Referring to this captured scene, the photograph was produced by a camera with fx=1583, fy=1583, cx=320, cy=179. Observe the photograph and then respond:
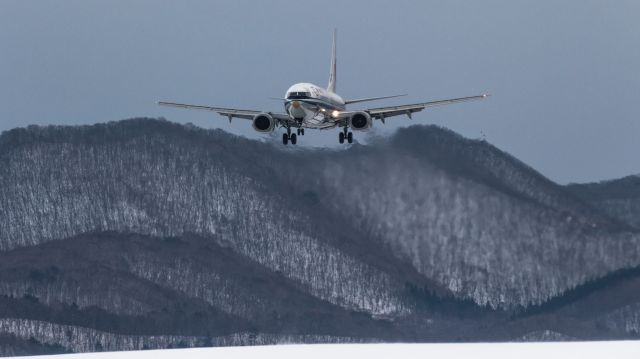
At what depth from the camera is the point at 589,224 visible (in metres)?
197

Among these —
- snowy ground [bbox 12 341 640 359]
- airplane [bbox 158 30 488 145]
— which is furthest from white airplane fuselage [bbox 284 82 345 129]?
snowy ground [bbox 12 341 640 359]

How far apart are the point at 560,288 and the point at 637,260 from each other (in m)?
9.87

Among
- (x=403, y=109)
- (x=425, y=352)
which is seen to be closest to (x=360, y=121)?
(x=403, y=109)

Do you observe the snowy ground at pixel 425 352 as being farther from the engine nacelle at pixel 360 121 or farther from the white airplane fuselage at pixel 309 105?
the engine nacelle at pixel 360 121

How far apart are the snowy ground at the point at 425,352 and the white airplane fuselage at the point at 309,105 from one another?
22.7 metres

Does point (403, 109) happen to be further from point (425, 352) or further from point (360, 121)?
point (425, 352)

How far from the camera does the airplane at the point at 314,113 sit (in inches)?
4761

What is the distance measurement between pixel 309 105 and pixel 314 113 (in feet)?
4.31

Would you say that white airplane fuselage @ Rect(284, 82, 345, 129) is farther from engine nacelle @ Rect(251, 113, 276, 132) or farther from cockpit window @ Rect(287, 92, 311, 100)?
engine nacelle @ Rect(251, 113, 276, 132)

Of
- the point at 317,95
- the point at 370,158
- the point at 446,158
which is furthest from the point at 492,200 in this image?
the point at 317,95

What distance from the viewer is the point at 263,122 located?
122m

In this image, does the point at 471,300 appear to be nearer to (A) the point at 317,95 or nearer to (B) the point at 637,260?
(B) the point at 637,260

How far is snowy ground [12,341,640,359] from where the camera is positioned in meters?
93.4

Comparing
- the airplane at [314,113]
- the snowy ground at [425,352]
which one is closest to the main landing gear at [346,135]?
the airplane at [314,113]
